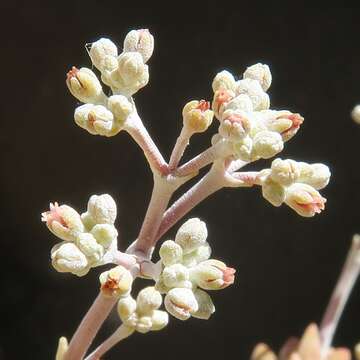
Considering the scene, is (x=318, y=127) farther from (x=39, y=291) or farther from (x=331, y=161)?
(x=39, y=291)

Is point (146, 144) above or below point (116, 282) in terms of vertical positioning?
above

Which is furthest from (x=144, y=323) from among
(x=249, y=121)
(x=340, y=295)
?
(x=340, y=295)

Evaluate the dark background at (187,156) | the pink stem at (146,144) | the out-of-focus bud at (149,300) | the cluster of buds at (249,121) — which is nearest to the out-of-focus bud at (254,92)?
the cluster of buds at (249,121)

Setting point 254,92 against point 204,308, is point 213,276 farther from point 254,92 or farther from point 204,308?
point 254,92

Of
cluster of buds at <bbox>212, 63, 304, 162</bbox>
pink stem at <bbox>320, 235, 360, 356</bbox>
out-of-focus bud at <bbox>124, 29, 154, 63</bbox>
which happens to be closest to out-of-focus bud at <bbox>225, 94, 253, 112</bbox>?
cluster of buds at <bbox>212, 63, 304, 162</bbox>

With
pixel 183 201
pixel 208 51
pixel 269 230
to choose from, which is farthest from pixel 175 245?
pixel 269 230

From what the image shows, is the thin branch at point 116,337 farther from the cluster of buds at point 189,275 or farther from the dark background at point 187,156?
A: the dark background at point 187,156

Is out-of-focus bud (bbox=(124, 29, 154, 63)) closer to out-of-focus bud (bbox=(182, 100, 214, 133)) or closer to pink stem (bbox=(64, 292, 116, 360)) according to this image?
out-of-focus bud (bbox=(182, 100, 214, 133))
